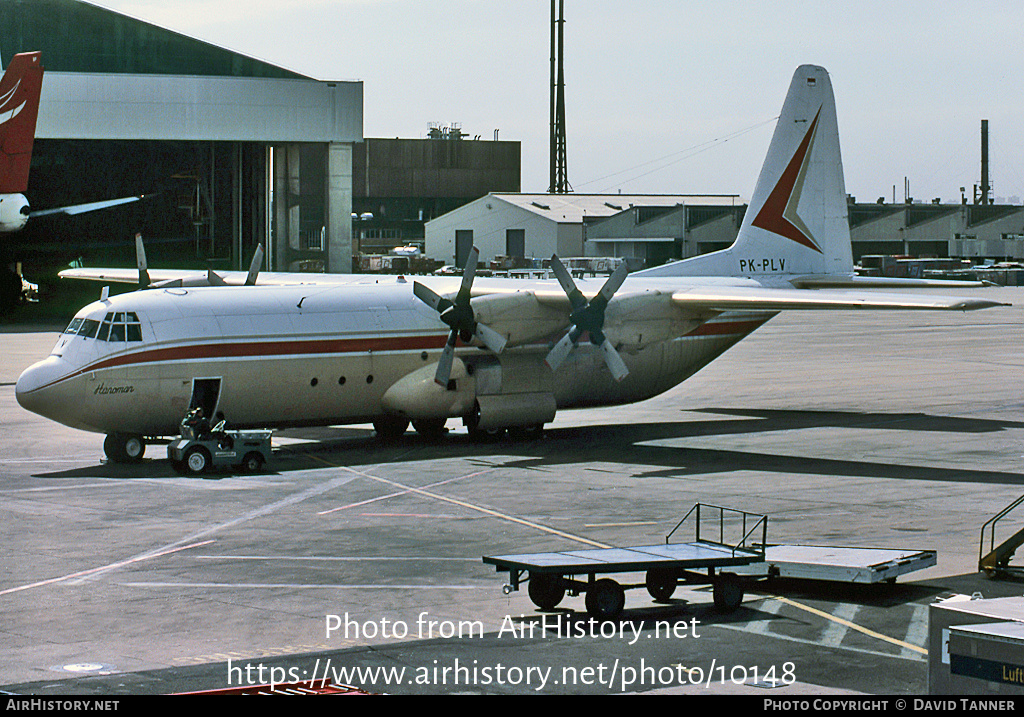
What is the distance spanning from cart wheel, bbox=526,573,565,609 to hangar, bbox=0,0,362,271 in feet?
225

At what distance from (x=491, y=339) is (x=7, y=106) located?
37.6m

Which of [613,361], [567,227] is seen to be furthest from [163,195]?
[613,361]

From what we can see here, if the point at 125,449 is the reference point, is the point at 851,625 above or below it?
below

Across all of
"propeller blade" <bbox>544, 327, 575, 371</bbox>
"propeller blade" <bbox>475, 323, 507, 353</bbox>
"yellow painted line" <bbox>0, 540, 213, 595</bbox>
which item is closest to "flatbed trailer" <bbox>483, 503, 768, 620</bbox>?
"yellow painted line" <bbox>0, 540, 213, 595</bbox>

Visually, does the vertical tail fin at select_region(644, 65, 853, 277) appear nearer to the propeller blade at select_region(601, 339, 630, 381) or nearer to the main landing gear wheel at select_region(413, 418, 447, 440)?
the propeller blade at select_region(601, 339, 630, 381)

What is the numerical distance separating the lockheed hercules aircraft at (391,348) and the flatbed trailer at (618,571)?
1556cm

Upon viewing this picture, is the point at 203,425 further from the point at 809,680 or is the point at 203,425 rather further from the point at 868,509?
the point at 809,680

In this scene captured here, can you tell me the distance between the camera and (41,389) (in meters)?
31.4

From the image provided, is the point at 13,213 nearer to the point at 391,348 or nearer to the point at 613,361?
the point at 391,348

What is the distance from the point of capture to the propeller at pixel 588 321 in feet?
113

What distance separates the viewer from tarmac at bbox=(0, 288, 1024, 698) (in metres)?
15.7

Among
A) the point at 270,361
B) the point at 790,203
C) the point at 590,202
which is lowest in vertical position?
the point at 270,361

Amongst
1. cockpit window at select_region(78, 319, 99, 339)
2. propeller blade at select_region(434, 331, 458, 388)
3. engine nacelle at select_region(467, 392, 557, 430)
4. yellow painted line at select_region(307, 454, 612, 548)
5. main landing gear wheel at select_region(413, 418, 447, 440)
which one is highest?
cockpit window at select_region(78, 319, 99, 339)

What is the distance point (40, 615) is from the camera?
1833 centimetres
